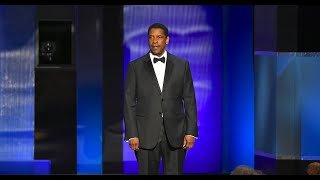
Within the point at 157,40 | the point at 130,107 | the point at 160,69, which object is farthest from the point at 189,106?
the point at 157,40

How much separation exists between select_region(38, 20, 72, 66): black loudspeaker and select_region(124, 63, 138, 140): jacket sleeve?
2207 millimetres

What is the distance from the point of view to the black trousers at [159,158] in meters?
5.14

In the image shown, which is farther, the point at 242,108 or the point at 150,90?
the point at 242,108

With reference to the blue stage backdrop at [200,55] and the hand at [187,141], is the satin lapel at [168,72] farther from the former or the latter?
the blue stage backdrop at [200,55]

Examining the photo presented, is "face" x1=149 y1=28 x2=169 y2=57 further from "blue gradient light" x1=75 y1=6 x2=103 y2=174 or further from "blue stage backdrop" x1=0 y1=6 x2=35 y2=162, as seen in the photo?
"blue stage backdrop" x1=0 y1=6 x2=35 y2=162

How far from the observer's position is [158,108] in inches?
204

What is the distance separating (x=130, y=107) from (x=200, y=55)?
8.06 feet

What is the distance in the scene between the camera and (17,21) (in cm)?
723

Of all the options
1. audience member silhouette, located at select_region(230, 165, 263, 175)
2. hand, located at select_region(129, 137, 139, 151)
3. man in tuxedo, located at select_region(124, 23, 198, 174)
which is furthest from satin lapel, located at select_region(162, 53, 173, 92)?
audience member silhouette, located at select_region(230, 165, 263, 175)

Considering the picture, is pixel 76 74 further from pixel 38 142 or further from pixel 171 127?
pixel 171 127

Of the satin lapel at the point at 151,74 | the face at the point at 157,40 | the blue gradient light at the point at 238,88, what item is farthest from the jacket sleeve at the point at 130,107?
the blue gradient light at the point at 238,88

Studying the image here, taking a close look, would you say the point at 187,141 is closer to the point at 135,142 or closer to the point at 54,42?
the point at 135,142

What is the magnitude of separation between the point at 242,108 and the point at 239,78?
1.09 ft
